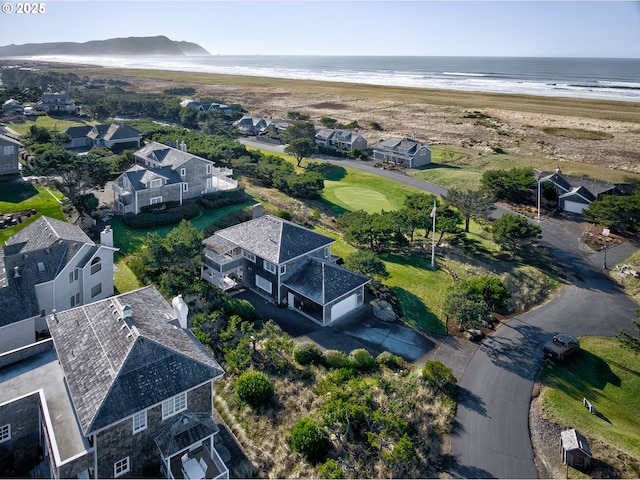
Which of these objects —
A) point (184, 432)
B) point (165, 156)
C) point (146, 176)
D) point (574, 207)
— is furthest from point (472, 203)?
Result: point (184, 432)

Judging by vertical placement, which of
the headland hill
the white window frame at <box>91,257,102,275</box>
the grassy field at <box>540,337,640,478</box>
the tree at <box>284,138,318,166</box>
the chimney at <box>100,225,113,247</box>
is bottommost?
the grassy field at <box>540,337,640,478</box>

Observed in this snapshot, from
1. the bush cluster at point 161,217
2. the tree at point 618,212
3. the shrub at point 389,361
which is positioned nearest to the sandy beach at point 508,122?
the tree at point 618,212

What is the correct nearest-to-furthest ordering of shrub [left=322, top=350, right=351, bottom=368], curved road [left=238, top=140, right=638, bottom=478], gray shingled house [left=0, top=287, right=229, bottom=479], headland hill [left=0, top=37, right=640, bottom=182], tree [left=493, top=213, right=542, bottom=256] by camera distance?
1. gray shingled house [left=0, top=287, right=229, bottom=479]
2. curved road [left=238, top=140, right=638, bottom=478]
3. shrub [left=322, top=350, right=351, bottom=368]
4. tree [left=493, top=213, right=542, bottom=256]
5. headland hill [left=0, top=37, right=640, bottom=182]

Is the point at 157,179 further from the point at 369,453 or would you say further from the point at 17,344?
the point at 369,453

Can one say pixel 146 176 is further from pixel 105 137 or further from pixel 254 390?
pixel 254 390

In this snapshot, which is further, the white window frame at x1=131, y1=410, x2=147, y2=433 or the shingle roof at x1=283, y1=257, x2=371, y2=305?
the shingle roof at x1=283, y1=257, x2=371, y2=305

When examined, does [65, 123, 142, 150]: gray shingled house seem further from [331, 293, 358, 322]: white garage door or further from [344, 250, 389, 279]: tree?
[331, 293, 358, 322]: white garage door

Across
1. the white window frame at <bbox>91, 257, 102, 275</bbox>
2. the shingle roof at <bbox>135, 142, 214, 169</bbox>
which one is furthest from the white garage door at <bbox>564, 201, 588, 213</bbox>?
the white window frame at <bbox>91, 257, 102, 275</bbox>

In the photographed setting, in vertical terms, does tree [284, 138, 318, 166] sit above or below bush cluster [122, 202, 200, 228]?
above
